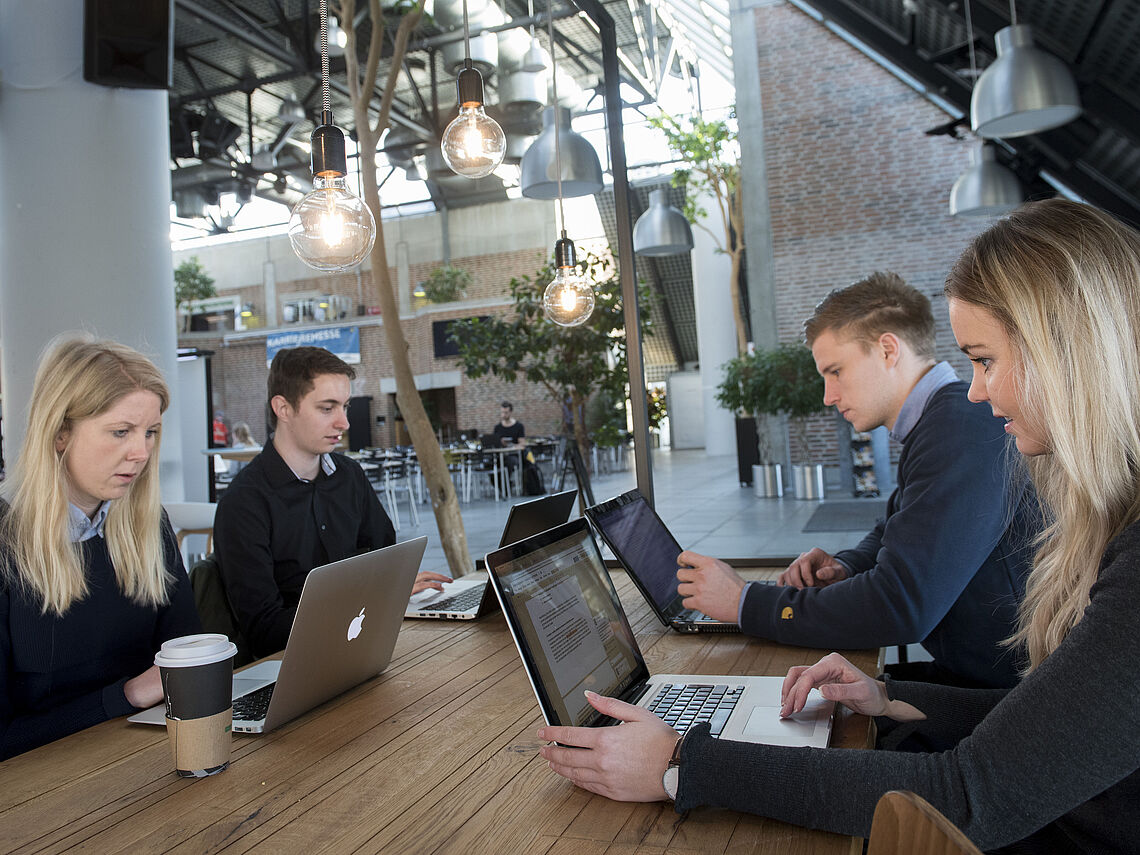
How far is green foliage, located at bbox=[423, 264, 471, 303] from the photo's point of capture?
19234 millimetres

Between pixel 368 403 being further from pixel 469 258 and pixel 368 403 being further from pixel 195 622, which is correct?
pixel 195 622

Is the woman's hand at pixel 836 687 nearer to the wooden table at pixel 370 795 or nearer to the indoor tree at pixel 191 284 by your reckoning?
the wooden table at pixel 370 795

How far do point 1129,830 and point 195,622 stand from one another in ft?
5.21

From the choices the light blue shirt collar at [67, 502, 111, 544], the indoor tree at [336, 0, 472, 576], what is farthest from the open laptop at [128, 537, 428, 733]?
the indoor tree at [336, 0, 472, 576]

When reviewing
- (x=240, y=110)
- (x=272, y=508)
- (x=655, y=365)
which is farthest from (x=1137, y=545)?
(x=655, y=365)

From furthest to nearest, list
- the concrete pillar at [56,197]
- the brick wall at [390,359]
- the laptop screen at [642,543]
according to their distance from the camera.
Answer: the brick wall at [390,359], the concrete pillar at [56,197], the laptop screen at [642,543]

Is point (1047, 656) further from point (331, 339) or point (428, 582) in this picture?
point (331, 339)

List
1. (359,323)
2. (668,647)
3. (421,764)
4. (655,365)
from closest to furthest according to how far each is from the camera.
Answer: (421,764) → (668,647) → (359,323) → (655,365)

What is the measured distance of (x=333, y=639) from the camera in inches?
52.7

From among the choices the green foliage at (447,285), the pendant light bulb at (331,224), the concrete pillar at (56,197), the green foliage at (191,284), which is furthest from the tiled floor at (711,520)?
the green foliage at (191,284)

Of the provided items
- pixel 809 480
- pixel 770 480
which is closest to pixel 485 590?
pixel 809 480

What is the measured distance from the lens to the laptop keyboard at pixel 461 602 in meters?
2.07

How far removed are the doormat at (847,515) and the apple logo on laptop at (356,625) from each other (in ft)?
19.6

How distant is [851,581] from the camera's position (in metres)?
1.57
